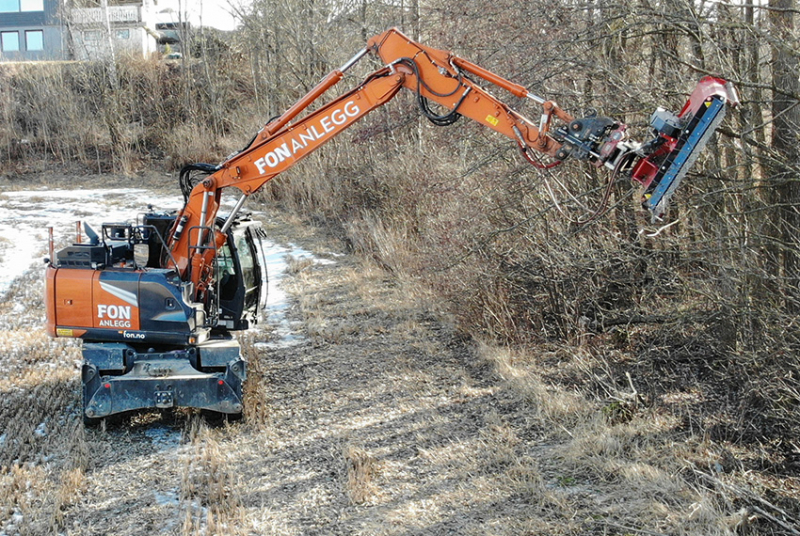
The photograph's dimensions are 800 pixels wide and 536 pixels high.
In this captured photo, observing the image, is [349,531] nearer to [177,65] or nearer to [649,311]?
[649,311]

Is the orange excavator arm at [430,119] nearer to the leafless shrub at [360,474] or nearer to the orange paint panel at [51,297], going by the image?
the orange paint panel at [51,297]

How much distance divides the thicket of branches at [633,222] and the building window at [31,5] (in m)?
34.3

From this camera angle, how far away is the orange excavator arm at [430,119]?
5359mm

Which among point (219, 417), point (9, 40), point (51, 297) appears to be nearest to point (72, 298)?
point (51, 297)

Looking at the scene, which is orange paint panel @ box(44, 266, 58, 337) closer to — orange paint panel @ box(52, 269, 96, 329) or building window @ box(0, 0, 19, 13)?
orange paint panel @ box(52, 269, 96, 329)

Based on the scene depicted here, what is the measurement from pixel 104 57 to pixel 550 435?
27.1m

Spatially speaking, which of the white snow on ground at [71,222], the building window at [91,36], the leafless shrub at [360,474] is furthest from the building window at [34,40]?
the leafless shrub at [360,474]

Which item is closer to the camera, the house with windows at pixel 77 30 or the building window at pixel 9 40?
the house with windows at pixel 77 30

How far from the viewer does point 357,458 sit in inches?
265

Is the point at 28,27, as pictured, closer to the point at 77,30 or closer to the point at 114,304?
the point at 77,30

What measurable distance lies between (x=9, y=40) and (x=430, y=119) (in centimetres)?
4312

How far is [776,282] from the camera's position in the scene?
22.2 feet

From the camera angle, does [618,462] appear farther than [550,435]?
No

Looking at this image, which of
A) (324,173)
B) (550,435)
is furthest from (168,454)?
(324,173)
